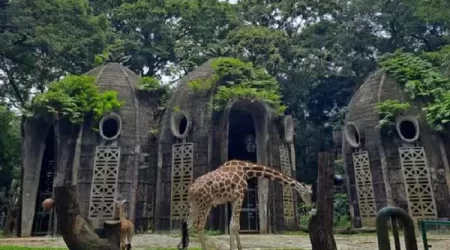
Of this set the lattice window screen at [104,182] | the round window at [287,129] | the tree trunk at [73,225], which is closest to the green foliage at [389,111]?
the round window at [287,129]

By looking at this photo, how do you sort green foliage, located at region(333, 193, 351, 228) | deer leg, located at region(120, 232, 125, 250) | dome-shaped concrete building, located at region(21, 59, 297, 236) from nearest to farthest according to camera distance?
deer leg, located at region(120, 232, 125, 250), dome-shaped concrete building, located at region(21, 59, 297, 236), green foliage, located at region(333, 193, 351, 228)

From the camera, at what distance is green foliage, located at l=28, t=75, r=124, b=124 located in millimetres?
18473

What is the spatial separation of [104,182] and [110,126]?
2574 millimetres

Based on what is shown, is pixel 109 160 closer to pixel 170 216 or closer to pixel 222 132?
pixel 170 216

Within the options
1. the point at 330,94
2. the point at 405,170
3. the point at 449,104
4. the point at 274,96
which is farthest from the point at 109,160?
the point at 330,94

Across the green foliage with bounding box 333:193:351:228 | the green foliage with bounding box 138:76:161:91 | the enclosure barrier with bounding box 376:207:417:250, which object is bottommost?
the enclosure barrier with bounding box 376:207:417:250

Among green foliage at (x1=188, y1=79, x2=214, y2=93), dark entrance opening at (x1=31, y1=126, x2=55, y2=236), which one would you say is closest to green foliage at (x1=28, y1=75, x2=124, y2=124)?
dark entrance opening at (x1=31, y1=126, x2=55, y2=236)

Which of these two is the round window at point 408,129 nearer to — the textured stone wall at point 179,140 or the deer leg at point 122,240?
the textured stone wall at point 179,140

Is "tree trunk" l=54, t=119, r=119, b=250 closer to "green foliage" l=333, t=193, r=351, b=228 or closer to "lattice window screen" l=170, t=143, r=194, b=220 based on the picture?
"lattice window screen" l=170, t=143, r=194, b=220

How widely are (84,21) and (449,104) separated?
705 inches

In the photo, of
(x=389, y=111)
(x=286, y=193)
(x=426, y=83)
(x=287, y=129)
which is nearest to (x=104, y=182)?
(x=286, y=193)

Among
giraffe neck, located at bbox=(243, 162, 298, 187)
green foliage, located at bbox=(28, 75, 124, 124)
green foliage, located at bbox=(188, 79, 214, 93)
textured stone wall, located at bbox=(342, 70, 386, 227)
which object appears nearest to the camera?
giraffe neck, located at bbox=(243, 162, 298, 187)

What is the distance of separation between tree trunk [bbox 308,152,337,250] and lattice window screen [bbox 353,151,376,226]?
11.6m

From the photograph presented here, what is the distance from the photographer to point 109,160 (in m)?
18.3
